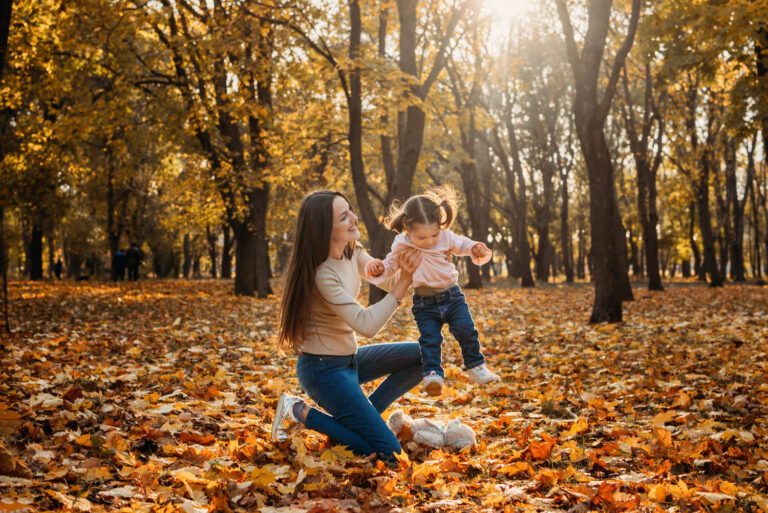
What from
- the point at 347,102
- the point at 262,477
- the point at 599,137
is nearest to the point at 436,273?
the point at 262,477

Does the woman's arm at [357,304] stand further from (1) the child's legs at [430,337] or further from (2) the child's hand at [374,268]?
(1) the child's legs at [430,337]

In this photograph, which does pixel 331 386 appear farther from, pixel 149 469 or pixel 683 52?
pixel 683 52

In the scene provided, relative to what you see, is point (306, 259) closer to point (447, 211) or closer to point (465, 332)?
point (447, 211)

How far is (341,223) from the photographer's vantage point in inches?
163

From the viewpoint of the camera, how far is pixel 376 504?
3299 mm

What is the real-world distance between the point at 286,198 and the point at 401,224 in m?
19.2

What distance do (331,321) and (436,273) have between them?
3.17 feet

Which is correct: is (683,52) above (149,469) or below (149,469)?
above

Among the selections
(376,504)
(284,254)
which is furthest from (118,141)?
(284,254)

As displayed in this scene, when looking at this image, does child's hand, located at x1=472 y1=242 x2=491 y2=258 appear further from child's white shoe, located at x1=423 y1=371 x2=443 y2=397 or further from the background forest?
the background forest

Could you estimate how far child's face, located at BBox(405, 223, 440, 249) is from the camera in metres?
4.57

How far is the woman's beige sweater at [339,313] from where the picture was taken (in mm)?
3958

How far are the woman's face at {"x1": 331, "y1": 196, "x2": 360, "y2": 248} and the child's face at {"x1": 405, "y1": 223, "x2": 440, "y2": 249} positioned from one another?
1.76 ft

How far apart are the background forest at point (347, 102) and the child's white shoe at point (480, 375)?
24.5ft
